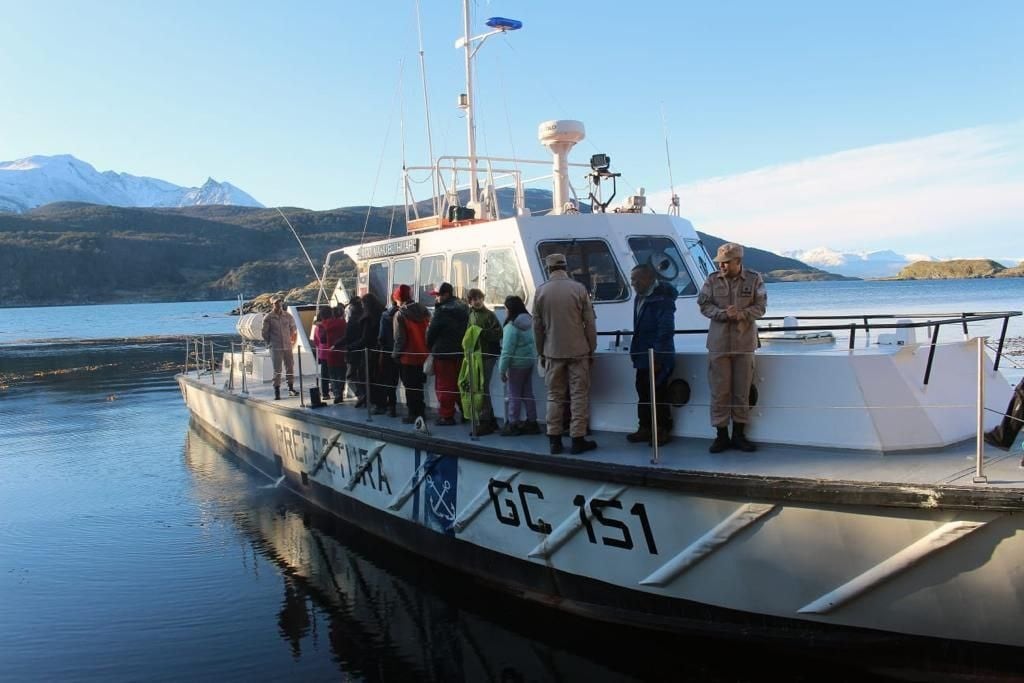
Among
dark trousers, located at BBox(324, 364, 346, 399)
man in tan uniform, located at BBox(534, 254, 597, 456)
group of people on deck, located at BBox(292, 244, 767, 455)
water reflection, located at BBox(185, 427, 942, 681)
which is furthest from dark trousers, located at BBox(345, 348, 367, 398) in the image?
man in tan uniform, located at BBox(534, 254, 597, 456)

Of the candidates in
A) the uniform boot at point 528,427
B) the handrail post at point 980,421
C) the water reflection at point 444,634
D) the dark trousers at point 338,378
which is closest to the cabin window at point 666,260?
the uniform boot at point 528,427

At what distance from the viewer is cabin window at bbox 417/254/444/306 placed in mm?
8141

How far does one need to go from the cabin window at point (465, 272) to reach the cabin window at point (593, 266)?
0.85m

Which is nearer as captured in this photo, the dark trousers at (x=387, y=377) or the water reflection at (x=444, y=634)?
the water reflection at (x=444, y=634)

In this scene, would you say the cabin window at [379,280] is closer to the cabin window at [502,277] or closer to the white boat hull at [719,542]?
the cabin window at [502,277]

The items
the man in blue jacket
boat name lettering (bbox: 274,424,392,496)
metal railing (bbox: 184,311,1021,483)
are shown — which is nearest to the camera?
metal railing (bbox: 184,311,1021,483)

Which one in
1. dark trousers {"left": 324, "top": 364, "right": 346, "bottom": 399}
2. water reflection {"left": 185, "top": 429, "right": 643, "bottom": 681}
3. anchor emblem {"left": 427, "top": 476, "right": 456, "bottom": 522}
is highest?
dark trousers {"left": 324, "top": 364, "right": 346, "bottom": 399}

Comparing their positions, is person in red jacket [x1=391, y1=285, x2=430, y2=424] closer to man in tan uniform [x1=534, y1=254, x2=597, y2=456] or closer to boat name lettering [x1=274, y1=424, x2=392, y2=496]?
boat name lettering [x1=274, y1=424, x2=392, y2=496]

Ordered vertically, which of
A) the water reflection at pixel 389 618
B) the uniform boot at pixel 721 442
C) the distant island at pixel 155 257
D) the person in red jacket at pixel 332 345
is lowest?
the water reflection at pixel 389 618

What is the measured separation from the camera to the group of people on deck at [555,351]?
5055 mm

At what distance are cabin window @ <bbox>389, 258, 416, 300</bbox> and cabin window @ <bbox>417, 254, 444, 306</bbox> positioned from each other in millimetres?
183

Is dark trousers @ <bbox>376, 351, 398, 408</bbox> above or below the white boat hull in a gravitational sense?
above

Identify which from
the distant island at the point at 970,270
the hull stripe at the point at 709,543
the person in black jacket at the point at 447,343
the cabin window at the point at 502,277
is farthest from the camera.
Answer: the distant island at the point at 970,270

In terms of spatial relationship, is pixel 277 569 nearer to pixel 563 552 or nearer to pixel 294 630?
pixel 294 630
